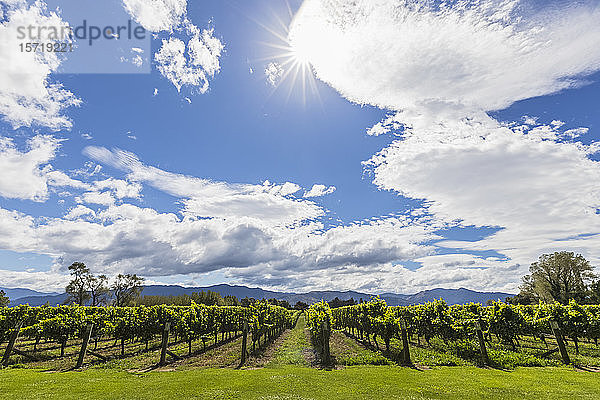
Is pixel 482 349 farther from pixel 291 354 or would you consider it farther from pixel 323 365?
pixel 291 354

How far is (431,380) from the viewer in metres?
11.0

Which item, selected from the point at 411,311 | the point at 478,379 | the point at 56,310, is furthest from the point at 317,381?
the point at 56,310

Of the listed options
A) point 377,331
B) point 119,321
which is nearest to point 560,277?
point 377,331

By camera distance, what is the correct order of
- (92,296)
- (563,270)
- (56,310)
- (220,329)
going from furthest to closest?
(92,296) < (563,270) < (220,329) < (56,310)

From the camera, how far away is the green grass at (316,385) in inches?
360

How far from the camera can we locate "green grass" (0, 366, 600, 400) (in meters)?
9.15

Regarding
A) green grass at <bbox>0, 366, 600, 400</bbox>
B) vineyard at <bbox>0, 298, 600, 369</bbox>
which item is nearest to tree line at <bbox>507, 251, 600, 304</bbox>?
vineyard at <bbox>0, 298, 600, 369</bbox>

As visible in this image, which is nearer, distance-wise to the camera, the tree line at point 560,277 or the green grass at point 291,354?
the green grass at point 291,354

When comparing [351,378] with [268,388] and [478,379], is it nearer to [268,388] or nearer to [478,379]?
[268,388]

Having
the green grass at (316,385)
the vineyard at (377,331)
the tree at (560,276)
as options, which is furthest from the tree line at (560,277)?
the green grass at (316,385)

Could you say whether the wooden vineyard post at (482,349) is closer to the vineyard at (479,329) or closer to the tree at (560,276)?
the vineyard at (479,329)

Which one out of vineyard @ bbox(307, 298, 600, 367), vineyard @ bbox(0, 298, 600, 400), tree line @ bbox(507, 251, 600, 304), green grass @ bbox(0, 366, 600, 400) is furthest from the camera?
tree line @ bbox(507, 251, 600, 304)

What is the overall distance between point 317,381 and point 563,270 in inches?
2671

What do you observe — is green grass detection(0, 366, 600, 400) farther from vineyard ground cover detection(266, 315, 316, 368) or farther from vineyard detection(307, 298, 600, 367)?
vineyard ground cover detection(266, 315, 316, 368)
